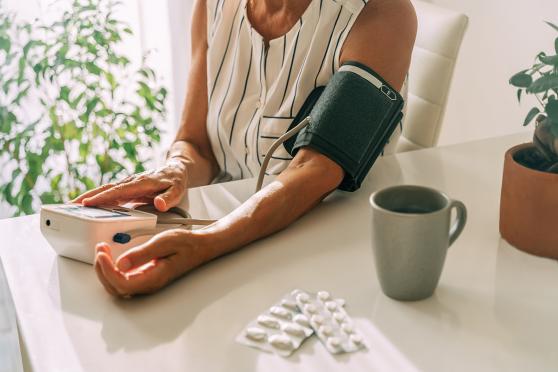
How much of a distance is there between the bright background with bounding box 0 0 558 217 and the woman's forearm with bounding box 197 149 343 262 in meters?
1.08

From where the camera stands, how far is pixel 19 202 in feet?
7.74

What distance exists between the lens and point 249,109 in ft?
4.71

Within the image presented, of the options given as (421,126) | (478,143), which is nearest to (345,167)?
(478,143)

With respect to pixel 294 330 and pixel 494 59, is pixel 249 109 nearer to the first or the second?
pixel 294 330

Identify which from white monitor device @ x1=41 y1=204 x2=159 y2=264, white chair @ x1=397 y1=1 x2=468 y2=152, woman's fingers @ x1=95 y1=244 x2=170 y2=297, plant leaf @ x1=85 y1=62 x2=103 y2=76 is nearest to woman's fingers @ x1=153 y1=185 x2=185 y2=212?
white monitor device @ x1=41 y1=204 x2=159 y2=264

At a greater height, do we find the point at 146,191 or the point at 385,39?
the point at 385,39

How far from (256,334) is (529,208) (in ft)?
1.30

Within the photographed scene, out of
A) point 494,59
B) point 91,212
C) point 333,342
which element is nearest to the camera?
point 333,342

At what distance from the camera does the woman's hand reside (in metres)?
1.09

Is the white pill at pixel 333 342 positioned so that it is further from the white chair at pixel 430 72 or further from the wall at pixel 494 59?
the wall at pixel 494 59

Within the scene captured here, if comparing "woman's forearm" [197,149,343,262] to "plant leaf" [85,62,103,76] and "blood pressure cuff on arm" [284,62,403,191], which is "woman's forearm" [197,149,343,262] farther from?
"plant leaf" [85,62,103,76]

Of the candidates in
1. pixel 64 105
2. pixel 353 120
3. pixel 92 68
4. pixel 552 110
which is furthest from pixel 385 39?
pixel 64 105

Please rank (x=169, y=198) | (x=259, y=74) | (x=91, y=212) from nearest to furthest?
(x=91, y=212)
(x=169, y=198)
(x=259, y=74)

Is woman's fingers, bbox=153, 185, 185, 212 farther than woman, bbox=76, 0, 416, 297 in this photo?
Yes
